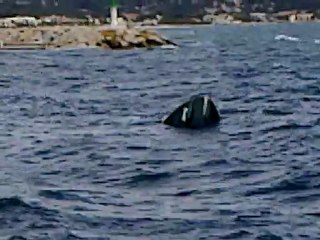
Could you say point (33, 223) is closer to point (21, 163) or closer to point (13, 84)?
point (21, 163)

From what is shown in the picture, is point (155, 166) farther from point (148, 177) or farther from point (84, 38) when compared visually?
point (84, 38)

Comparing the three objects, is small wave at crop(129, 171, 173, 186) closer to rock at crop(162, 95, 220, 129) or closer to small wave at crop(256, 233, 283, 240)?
small wave at crop(256, 233, 283, 240)

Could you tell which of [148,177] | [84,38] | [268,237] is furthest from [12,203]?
[84,38]

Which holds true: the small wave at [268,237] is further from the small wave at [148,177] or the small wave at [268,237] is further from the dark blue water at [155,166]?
the small wave at [148,177]

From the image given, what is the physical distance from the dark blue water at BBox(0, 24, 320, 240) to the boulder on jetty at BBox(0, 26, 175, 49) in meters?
56.6

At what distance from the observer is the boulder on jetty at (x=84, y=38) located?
106 m

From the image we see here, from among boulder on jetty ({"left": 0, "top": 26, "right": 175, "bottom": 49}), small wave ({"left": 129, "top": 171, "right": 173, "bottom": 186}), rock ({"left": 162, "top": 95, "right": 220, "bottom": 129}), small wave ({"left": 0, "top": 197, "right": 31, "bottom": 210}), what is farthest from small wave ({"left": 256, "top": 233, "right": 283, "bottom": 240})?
boulder on jetty ({"left": 0, "top": 26, "right": 175, "bottom": 49})

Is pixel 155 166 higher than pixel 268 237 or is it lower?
lower

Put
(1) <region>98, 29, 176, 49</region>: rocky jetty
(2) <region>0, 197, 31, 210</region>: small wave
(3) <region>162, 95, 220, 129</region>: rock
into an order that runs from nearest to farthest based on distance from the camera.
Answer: (2) <region>0, 197, 31, 210</region>: small wave → (3) <region>162, 95, 220, 129</region>: rock → (1) <region>98, 29, 176, 49</region>: rocky jetty

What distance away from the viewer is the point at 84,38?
4375 inches

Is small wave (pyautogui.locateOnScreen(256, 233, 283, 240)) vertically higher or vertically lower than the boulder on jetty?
higher

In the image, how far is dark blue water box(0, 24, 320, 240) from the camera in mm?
17422

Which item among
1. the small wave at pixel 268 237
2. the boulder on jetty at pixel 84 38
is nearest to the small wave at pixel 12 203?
the small wave at pixel 268 237

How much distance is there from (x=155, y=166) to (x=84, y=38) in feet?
290
